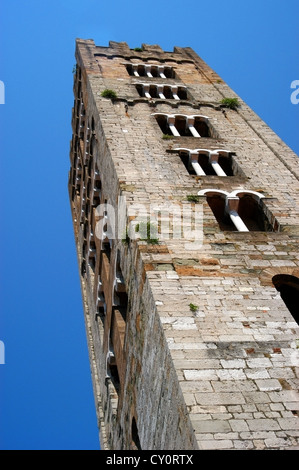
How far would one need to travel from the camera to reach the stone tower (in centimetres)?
928

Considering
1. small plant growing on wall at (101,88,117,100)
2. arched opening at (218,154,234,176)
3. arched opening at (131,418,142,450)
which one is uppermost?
small plant growing on wall at (101,88,117,100)

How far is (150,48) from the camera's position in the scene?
108 ft

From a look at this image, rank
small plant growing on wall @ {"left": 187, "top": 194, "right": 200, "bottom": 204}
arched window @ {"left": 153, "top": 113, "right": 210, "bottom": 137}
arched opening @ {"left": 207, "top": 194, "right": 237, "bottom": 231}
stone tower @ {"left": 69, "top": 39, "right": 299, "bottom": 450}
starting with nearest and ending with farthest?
stone tower @ {"left": 69, "top": 39, "right": 299, "bottom": 450}
small plant growing on wall @ {"left": 187, "top": 194, "right": 200, "bottom": 204}
arched opening @ {"left": 207, "top": 194, "right": 237, "bottom": 231}
arched window @ {"left": 153, "top": 113, "right": 210, "bottom": 137}

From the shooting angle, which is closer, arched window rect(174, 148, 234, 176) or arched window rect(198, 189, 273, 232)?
arched window rect(198, 189, 273, 232)

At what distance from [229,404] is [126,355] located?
5.26m

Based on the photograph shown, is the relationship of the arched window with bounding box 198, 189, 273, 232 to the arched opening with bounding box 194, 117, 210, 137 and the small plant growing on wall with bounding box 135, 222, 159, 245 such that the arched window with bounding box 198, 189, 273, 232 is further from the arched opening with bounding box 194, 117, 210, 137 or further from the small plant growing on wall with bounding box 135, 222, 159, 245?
the arched opening with bounding box 194, 117, 210, 137

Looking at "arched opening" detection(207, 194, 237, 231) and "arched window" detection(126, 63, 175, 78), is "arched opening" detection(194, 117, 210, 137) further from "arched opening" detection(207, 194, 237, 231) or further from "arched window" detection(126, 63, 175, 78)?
"arched window" detection(126, 63, 175, 78)

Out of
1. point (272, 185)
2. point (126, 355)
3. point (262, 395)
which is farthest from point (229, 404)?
point (272, 185)

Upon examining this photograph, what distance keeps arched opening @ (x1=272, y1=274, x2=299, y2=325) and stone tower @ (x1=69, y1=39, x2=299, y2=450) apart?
0.10ft

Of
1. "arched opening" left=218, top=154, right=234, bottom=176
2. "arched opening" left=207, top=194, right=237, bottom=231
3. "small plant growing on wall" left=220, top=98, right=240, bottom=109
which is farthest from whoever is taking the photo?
"small plant growing on wall" left=220, top=98, right=240, bottom=109

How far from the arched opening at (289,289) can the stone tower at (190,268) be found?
0.10 ft

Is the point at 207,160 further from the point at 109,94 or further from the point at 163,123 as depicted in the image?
the point at 109,94

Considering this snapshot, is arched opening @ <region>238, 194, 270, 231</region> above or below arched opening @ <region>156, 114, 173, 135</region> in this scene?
below

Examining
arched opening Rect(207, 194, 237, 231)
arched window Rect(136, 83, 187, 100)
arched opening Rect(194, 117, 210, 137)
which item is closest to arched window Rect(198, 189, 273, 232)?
arched opening Rect(207, 194, 237, 231)
